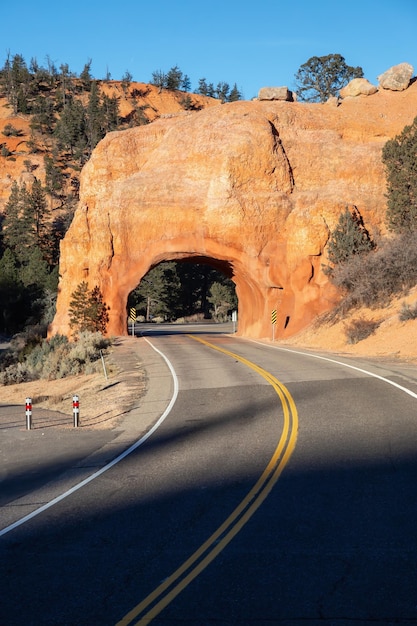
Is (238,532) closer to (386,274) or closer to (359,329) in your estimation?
(359,329)

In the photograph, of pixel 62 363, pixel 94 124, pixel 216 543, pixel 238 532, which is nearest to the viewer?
pixel 216 543

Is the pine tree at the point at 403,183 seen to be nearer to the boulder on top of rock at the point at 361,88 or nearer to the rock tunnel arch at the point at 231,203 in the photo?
the rock tunnel arch at the point at 231,203

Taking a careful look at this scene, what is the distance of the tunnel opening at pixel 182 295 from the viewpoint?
76500 mm

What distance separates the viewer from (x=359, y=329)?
1307 inches

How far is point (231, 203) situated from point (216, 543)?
37.3 m

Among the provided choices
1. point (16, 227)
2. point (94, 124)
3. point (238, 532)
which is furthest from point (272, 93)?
point (94, 124)

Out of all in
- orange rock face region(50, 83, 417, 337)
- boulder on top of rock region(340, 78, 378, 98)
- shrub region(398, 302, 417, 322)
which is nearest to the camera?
shrub region(398, 302, 417, 322)

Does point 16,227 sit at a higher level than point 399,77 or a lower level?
lower

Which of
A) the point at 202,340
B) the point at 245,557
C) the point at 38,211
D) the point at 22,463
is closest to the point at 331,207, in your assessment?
the point at 202,340

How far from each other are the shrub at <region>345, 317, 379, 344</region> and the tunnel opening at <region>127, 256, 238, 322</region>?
40.2 meters

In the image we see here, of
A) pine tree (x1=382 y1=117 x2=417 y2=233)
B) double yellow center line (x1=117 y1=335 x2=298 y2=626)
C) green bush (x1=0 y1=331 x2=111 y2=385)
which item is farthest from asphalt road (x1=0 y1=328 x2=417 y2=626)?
pine tree (x1=382 y1=117 x2=417 y2=233)

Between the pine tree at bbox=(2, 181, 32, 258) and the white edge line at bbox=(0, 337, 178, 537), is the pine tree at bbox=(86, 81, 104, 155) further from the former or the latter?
the white edge line at bbox=(0, 337, 178, 537)

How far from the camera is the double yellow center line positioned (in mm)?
6180

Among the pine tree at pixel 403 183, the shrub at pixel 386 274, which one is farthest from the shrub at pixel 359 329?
the pine tree at pixel 403 183
